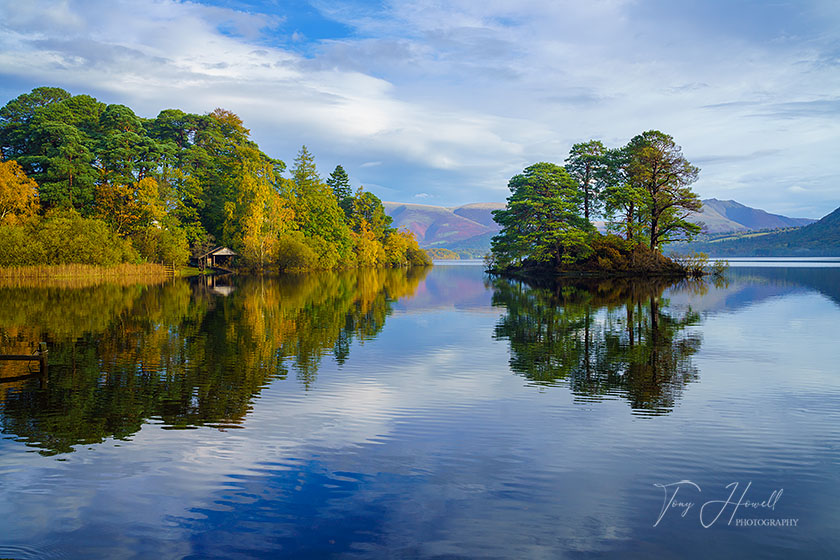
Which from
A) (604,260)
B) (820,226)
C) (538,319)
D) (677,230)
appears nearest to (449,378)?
(538,319)

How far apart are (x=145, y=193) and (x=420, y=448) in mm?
59568

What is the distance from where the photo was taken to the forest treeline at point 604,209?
52578 millimetres

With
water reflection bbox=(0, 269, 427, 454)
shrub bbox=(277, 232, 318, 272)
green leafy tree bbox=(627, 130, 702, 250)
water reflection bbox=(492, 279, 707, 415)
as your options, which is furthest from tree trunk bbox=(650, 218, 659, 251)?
shrub bbox=(277, 232, 318, 272)

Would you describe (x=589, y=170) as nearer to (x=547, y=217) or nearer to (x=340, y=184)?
(x=547, y=217)

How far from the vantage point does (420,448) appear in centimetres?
784

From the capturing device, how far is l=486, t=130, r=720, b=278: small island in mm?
52625

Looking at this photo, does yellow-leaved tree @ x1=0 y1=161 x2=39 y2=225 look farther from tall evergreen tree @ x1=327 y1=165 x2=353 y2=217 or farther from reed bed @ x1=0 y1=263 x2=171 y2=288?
tall evergreen tree @ x1=327 y1=165 x2=353 y2=217

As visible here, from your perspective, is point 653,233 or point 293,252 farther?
point 293,252

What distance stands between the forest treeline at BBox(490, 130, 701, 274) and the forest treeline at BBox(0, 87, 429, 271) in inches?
1159

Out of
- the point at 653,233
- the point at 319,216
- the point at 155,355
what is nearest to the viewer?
the point at 155,355

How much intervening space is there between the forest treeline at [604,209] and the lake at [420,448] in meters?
38.5

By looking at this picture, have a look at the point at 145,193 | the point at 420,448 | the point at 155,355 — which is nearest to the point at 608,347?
the point at 420,448
